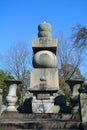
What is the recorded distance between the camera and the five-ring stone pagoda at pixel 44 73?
40.0ft

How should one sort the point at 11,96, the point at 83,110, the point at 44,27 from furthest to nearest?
the point at 44,27 → the point at 11,96 → the point at 83,110

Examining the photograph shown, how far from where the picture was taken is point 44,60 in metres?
13.0

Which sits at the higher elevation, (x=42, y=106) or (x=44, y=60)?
(x=44, y=60)

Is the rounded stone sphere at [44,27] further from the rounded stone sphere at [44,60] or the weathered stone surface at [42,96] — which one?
the weathered stone surface at [42,96]

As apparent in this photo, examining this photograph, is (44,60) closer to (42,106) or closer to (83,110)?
(42,106)

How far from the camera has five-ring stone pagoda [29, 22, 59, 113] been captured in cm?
1220

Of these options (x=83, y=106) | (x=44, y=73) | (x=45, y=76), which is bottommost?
(x=83, y=106)

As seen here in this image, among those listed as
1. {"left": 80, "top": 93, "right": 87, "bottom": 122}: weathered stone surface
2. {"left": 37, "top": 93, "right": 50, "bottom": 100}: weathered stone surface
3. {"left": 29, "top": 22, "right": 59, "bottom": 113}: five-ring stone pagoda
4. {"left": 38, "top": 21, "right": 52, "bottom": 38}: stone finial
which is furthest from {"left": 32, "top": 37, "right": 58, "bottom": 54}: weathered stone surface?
{"left": 80, "top": 93, "right": 87, "bottom": 122}: weathered stone surface

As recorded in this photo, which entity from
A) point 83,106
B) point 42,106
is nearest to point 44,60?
point 42,106

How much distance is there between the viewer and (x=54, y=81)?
12969mm

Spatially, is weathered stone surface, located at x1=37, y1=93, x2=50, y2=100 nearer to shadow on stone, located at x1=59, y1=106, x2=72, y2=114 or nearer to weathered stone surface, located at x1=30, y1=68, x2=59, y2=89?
weathered stone surface, located at x1=30, y1=68, x2=59, y2=89

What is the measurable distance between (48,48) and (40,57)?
0.80 metres

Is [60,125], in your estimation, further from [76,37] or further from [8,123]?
[76,37]

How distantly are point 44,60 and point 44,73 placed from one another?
686 mm
